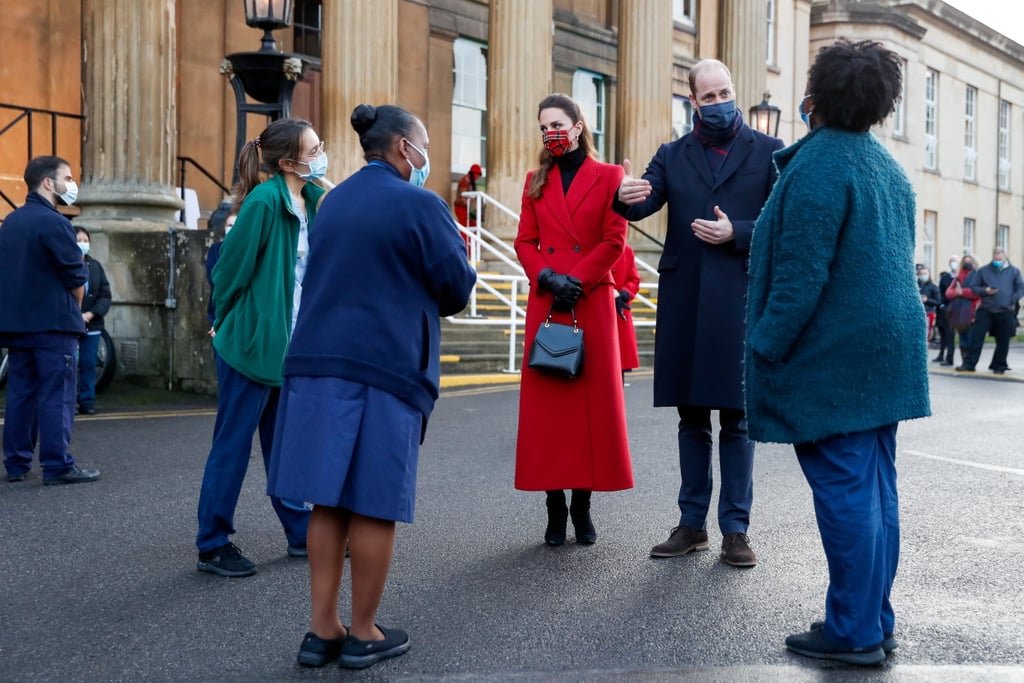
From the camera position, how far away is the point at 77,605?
462 cm

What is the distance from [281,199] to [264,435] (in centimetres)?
104

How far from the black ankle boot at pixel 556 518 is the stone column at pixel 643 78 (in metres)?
15.4

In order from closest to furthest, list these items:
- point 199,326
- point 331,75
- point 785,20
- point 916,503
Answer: point 916,503 → point 199,326 → point 331,75 → point 785,20

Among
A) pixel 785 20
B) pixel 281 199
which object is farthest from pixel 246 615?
pixel 785 20

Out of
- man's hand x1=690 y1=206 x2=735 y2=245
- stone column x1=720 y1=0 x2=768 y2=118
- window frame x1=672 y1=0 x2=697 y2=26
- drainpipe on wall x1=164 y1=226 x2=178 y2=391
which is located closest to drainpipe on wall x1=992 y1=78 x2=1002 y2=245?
window frame x1=672 y1=0 x2=697 y2=26

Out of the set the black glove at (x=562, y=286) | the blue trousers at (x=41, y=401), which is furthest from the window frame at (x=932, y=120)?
the black glove at (x=562, y=286)

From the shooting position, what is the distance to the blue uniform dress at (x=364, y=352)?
3721 millimetres

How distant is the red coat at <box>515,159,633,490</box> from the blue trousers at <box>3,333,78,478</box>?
10.4 feet

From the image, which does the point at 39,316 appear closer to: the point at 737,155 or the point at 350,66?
the point at 737,155

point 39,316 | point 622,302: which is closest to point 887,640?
point 39,316

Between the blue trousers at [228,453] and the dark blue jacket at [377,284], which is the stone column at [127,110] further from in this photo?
the dark blue jacket at [377,284]

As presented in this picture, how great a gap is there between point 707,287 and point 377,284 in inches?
80.0

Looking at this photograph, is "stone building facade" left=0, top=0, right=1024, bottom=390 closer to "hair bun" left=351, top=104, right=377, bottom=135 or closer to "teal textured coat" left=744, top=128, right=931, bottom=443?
"hair bun" left=351, top=104, right=377, bottom=135

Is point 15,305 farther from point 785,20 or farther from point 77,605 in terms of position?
point 785,20
